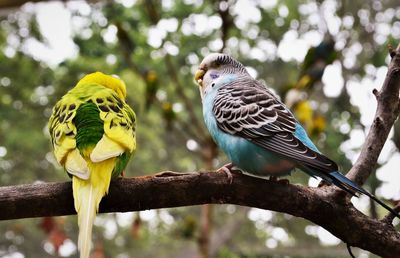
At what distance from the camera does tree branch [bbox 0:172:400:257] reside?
72.4 inches

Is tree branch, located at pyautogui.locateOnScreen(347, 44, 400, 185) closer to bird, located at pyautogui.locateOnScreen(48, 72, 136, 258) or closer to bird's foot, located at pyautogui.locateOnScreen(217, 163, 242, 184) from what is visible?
bird's foot, located at pyautogui.locateOnScreen(217, 163, 242, 184)

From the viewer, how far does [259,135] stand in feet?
7.28

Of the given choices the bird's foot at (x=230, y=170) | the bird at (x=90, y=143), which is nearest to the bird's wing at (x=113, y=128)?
the bird at (x=90, y=143)

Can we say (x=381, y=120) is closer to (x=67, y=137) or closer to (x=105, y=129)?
(x=105, y=129)

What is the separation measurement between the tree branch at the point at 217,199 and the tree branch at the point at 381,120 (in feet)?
0.92

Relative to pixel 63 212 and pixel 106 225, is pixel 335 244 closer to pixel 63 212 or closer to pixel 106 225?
pixel 106 225

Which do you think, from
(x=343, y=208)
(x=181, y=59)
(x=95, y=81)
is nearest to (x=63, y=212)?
(x=95, y=81)

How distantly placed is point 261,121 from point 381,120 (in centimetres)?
52

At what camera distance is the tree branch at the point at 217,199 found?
1.84m

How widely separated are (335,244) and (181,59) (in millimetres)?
3037

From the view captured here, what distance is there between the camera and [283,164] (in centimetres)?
218

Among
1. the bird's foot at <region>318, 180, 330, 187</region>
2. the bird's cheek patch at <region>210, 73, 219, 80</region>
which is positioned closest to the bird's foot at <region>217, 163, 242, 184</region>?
the bird's foot at <region>318, 180, 330, 187</region>

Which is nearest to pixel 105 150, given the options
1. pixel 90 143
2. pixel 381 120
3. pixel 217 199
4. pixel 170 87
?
pixel 90 143

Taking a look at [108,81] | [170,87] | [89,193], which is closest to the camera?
[89,193]
